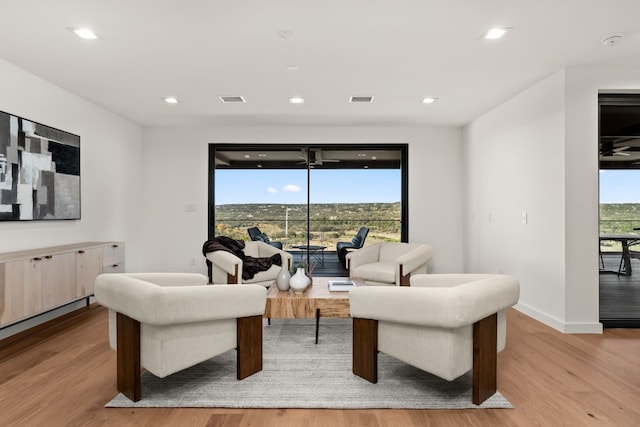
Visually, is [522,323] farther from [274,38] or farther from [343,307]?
[274,38]

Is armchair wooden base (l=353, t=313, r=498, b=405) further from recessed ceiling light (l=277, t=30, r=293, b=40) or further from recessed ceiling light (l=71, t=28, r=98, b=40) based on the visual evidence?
recessed ceiling light (l=71, t=28, r=98, b=40)

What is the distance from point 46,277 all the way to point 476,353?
363 centimetres

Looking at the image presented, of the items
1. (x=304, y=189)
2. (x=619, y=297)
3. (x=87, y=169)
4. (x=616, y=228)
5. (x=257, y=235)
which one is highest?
(x=87, y=169)

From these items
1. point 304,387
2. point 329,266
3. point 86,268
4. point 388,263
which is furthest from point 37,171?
point 329,266

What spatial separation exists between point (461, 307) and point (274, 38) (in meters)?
2.47

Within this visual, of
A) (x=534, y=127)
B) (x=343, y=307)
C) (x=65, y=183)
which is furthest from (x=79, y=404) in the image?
(x=534, y=127)

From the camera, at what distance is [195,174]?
6.18 meters

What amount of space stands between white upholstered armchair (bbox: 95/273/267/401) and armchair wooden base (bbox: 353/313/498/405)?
2.31ft

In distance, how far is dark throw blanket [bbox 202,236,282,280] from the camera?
14.6ft

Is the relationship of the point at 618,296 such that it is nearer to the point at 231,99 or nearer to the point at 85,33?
the point at 231,99

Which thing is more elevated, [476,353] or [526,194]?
[526,194]

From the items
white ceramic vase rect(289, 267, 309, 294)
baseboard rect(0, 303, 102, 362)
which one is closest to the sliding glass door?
baseboard rect(0, 303, 102, 362)

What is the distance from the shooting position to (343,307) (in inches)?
118

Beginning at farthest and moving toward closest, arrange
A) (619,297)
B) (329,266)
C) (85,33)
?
(329,266)
(619,297)
(85,33)
